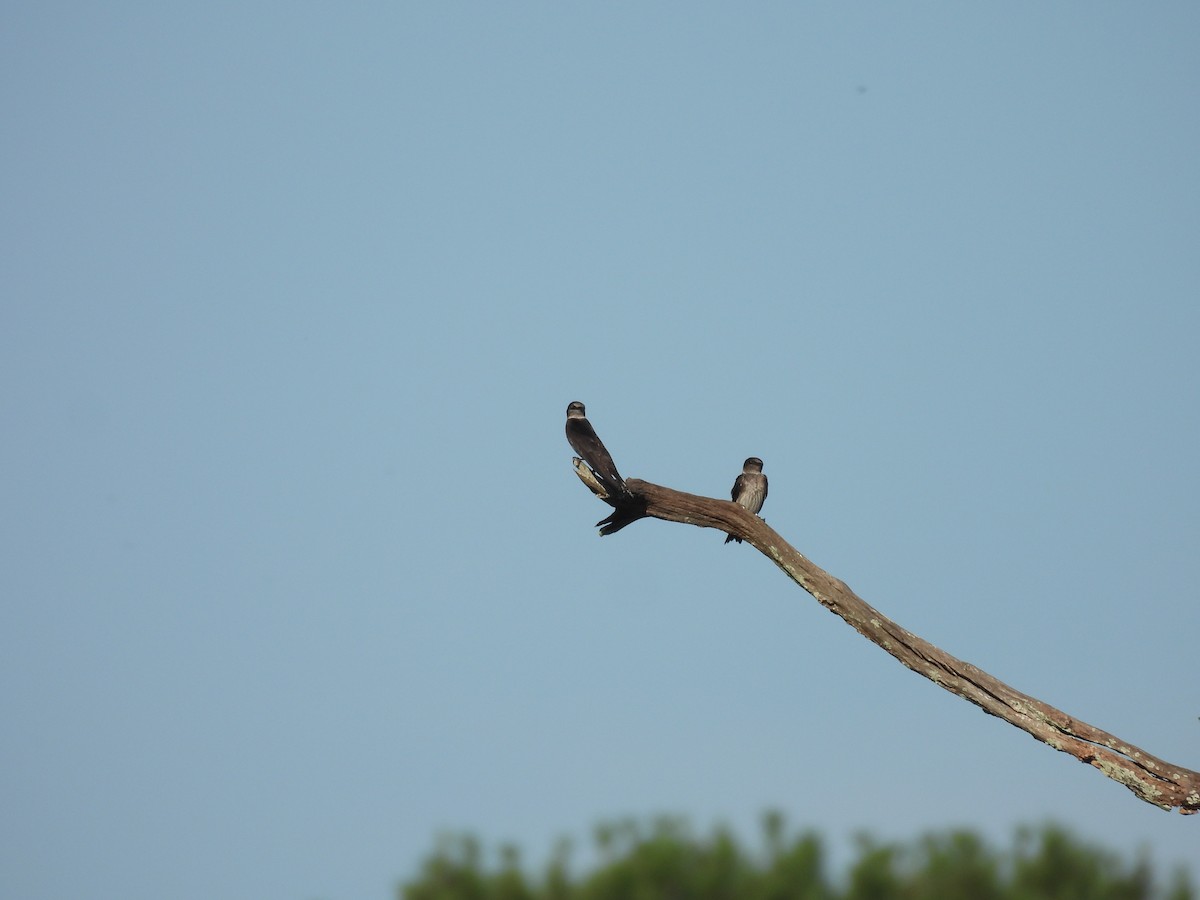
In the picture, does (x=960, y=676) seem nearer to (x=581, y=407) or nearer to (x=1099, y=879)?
(x=1099, y=879)

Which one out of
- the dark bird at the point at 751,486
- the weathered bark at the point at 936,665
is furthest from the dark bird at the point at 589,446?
the dark bird at the point at 751,486

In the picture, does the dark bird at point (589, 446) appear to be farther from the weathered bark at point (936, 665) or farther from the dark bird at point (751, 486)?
the dark bird at point (751, 486)

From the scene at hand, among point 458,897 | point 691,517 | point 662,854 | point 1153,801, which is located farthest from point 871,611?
point 458,897

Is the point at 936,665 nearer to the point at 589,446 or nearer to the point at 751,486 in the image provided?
the point at 589,446

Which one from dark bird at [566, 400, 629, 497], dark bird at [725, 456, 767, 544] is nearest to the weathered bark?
dark bird at [566, 400, 629, 497]

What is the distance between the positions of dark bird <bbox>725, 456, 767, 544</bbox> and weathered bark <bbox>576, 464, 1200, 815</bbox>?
20.4ft

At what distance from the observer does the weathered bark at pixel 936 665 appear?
7969 mm

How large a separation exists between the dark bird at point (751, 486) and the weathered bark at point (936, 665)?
20.4ft

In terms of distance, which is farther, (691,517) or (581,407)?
(581,407)

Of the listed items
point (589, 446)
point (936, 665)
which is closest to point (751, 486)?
point (589, 446)

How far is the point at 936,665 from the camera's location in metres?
A: 8.48

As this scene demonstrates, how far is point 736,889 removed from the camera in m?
12.3

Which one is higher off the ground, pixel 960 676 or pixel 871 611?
pixel 871 611

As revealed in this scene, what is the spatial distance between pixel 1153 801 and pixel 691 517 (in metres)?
3.66
